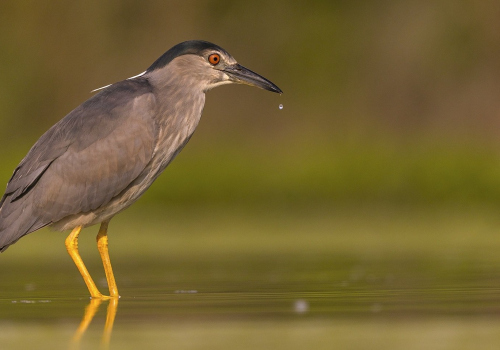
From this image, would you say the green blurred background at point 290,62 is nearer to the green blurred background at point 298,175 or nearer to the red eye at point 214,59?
the green blurred background at point 298,175

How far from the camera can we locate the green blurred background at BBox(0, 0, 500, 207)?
15.4m

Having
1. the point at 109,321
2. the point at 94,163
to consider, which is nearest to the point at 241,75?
the point at 94,163

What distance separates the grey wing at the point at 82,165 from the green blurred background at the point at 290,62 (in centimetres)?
812

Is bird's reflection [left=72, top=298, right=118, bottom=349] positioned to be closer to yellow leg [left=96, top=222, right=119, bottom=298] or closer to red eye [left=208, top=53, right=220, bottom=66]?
yellow leg [left=96, top=222, right=119, bottom=298]

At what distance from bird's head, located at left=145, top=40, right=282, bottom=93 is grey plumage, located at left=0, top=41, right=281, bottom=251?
0.30 metres

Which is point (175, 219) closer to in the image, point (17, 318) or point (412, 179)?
point (412, 179)

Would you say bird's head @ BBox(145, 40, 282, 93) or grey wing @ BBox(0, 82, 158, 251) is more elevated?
bird's head @ BBox(145, 40, 282, 93)

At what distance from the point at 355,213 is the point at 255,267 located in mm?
4325

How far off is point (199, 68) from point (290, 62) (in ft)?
29.7

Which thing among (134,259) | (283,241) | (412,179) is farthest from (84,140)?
(412,179)

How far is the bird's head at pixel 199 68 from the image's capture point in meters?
6.81

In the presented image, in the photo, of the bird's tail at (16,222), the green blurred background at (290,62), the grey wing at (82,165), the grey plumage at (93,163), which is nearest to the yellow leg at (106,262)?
the grey plumage at (93,163)

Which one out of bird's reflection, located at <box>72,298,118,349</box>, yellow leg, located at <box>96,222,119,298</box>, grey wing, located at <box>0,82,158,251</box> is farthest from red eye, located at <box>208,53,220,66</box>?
bird's reflection, located at <box>72,298,118,349</box>

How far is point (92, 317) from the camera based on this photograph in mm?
4699
